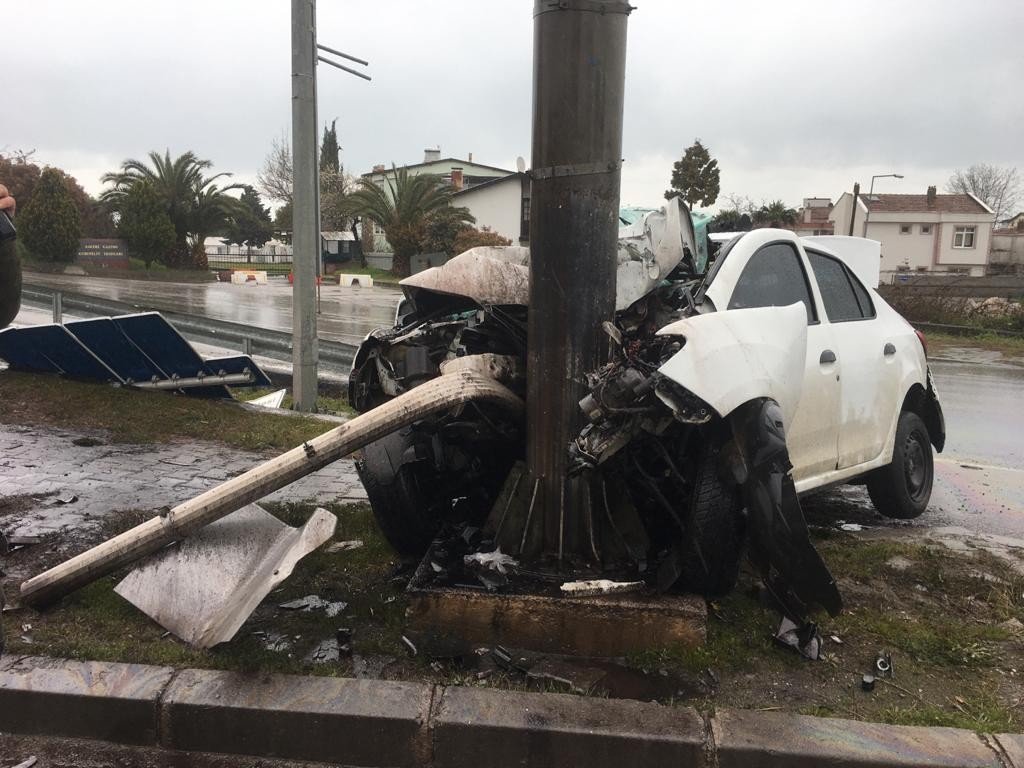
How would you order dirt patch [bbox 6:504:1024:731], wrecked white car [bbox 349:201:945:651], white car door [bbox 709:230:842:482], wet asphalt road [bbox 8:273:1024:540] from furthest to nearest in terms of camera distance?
wet asphalt road [bbox 8:273:1024:540] → white car door [bbox 709:230:842:482] → wrecked white car [bbox 349:201:945:651] → dirt patch [bbox 6:504:1024:731]

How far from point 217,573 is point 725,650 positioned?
2141 mm

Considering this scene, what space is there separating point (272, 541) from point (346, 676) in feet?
2.37

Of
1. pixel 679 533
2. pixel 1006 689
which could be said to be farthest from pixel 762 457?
pixel 1006 689

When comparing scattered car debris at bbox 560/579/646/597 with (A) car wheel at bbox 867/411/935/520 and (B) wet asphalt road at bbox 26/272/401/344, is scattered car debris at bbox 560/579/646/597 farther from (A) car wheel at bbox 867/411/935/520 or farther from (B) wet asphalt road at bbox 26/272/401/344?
(B) wet asphalt road at bbox 26/272/401/344

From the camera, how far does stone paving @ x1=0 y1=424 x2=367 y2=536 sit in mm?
4969

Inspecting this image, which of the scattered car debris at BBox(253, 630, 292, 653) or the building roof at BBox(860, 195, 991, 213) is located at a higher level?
the building roof at BBox(860, 195, 991, 213)

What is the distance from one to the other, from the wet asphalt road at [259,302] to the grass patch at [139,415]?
25.5ft

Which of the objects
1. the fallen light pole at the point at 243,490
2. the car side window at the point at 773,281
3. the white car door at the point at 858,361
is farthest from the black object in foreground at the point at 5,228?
the white car door at the point at 858,361

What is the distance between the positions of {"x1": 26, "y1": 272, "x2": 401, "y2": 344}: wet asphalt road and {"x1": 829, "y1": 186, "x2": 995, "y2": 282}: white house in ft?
138

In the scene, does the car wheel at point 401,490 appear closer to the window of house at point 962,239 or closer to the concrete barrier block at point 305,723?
the concrete barrier block at point 305,723

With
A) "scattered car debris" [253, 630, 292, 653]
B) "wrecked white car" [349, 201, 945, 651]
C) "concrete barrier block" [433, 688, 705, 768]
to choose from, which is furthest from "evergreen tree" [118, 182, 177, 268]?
"concrete barrier block" [433, 688, 705, 768]

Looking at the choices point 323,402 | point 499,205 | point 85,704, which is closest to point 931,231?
point 499,205

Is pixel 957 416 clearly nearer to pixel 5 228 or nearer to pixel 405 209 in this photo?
pixel 5 228

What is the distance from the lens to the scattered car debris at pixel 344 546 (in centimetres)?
447
